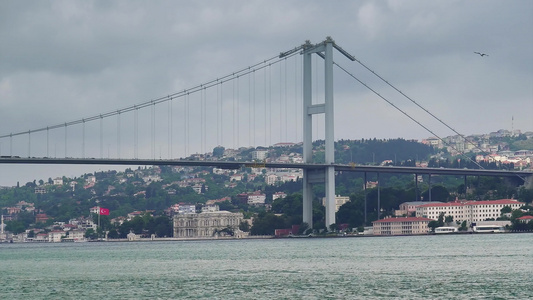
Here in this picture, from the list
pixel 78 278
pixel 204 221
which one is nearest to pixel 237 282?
pixel 78 278

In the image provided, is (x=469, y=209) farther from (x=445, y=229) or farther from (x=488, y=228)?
(x=488, y=228)

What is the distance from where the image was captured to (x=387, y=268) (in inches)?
1588

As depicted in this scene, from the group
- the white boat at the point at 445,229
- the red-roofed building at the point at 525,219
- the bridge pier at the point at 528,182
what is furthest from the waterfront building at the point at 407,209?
the red-roofed building at the point at 525,219

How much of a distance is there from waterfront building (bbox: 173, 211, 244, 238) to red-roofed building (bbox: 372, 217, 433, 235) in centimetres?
4699

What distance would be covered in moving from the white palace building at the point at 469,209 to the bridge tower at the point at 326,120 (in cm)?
2461

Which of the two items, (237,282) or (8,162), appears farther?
(8,162)

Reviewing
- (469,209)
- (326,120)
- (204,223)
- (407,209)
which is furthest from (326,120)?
(204,223)

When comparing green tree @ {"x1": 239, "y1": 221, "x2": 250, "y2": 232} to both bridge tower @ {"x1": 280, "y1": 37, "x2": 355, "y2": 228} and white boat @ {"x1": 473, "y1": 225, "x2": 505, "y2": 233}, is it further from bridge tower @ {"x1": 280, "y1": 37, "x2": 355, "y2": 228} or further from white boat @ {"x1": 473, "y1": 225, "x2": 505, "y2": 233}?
bridge tower @ {"x1": 280, "y1": 37, "x2": 355, "y2": 228}

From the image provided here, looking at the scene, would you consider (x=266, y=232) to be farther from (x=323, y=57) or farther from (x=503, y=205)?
(x=323, y=57)

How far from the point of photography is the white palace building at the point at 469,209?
103188mm

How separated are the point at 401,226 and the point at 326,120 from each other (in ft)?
81.8

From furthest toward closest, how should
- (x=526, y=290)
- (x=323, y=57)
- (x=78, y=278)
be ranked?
(x=323, y=57) → (x=78, y=278) → (x=526, y=290)

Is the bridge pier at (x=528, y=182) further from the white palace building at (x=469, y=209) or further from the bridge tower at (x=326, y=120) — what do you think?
the bridge tower at (x=326, y=120)

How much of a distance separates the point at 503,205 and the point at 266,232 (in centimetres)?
2205
